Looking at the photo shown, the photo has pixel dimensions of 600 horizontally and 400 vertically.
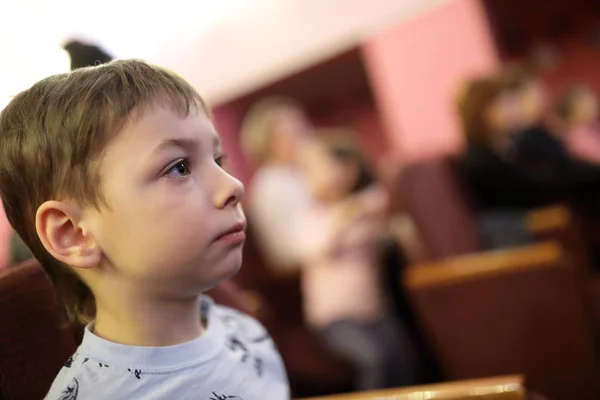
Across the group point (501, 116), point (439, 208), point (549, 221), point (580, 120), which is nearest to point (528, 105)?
point (501, 116)

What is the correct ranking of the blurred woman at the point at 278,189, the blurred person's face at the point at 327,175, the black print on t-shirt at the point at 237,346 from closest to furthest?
the black print on t-shirt at the point at 237,346 → the blurred person's face at the point at 327,175 → the blurred woman at the point at 278,189

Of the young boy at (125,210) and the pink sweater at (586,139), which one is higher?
the young boy at (125,210)

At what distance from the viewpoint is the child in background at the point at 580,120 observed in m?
2.44

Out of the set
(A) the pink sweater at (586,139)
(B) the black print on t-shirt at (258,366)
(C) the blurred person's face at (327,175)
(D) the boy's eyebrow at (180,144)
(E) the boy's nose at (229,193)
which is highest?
(D) the boy's eyebrow at (180,144)

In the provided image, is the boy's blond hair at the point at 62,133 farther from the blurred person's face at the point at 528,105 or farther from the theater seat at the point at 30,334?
the blurred person's face at the point at 528,105

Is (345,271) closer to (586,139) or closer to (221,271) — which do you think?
(221,271)

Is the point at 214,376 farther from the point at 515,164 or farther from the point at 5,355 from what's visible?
the point at 515,164

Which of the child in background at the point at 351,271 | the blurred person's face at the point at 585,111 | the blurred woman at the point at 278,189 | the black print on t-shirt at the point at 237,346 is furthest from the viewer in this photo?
Result: the blurred person's face at the point at 585,111

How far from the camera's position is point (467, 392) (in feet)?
2.40

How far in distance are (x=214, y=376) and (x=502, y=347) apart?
3.43 ft

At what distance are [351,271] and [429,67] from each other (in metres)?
1.81

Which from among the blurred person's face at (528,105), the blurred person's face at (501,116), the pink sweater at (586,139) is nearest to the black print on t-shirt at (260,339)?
the blurred person's face at (501,116)

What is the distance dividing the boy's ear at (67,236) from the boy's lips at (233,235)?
0.10m

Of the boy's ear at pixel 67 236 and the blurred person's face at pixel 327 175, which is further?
the blurred person's face at pixel 327 175
